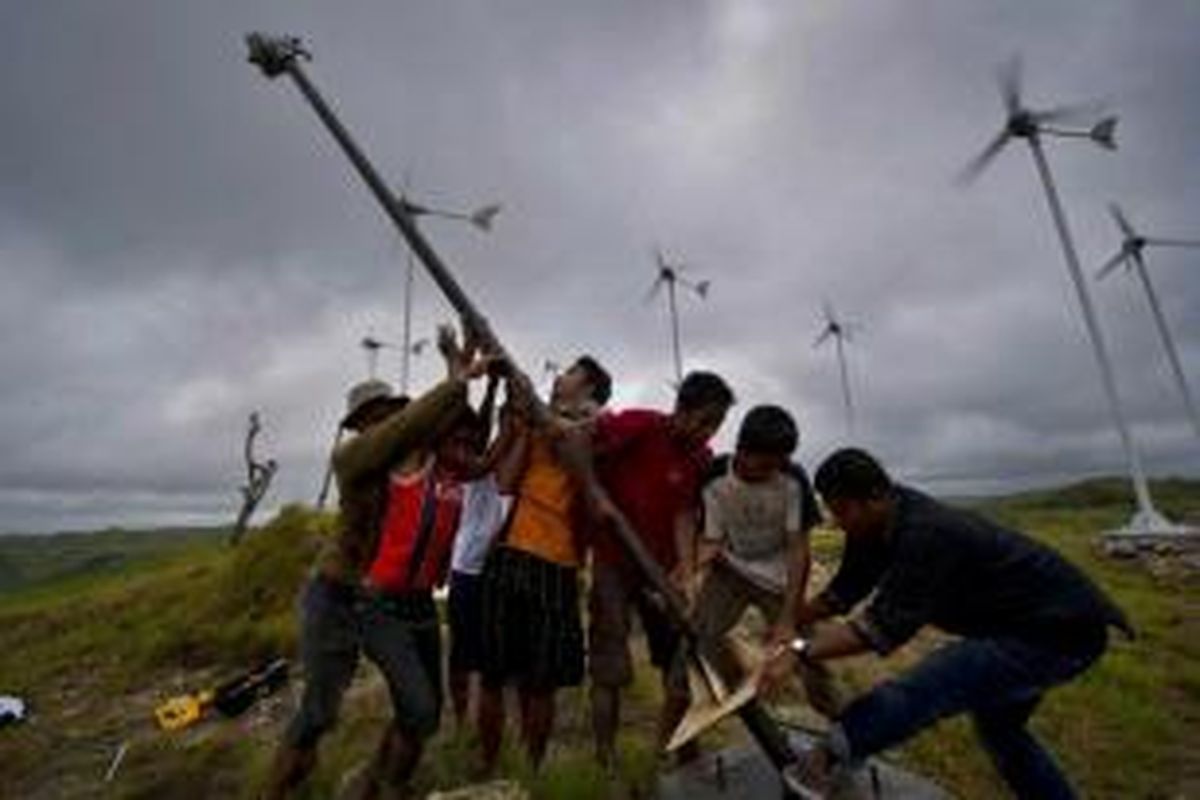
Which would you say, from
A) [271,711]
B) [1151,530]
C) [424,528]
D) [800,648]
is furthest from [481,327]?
[1151,530]

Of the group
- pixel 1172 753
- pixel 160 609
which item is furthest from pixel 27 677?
pixel 1172 753

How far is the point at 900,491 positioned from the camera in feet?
18.7

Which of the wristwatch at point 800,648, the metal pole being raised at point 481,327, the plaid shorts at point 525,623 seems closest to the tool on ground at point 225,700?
the plaid shorts at point 525,623

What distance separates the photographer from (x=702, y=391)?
6.93 m

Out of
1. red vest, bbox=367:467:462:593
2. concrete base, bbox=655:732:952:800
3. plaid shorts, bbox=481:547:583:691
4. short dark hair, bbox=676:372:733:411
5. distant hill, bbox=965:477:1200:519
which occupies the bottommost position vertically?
concrete base, bbox=655:732:952:800

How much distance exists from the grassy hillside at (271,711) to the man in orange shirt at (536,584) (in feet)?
1.43

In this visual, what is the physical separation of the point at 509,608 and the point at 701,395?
174cm

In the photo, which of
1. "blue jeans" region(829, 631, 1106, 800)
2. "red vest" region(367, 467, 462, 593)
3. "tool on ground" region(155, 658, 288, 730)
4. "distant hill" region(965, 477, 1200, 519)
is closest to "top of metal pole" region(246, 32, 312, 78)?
"red vest" region(367, 467, 462, 593)

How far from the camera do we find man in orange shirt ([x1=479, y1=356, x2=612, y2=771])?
6.91 meters

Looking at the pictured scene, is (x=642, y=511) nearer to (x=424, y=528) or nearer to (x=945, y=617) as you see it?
(x=424, y=528)

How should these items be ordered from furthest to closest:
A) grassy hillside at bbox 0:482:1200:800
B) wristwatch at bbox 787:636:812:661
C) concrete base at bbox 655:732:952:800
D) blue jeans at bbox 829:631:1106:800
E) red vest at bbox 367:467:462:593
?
1. grassy hillside at bbox 0:482:1200:800
2. red vest at bbox 367:467:462:593
3. concrete base at bbox 655:732:952:800
4. wristwatch at bbox 787:636:812:661
5. blue jeans at bbox 829:631:1106:800

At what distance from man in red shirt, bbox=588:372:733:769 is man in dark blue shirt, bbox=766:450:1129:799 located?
5.10 ft

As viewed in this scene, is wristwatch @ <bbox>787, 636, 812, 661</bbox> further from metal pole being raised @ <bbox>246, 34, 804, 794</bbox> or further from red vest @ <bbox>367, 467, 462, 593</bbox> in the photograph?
red vest @ <bbox>367, 467, 462, 593</bbox>

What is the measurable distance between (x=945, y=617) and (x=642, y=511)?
205 centimetres
